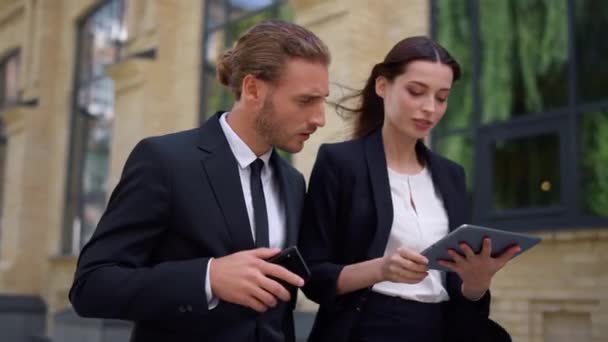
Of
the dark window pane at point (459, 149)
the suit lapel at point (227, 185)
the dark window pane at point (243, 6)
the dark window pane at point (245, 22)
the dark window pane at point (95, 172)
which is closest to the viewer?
the suit lapel at point (227, 185)

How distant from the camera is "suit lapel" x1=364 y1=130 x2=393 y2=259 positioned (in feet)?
8.00

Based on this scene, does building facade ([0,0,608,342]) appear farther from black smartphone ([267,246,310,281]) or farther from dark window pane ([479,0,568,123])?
black smartphone ([267,246,310,281])

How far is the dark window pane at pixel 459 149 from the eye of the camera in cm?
707

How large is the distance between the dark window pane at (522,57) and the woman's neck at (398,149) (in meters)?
4.21

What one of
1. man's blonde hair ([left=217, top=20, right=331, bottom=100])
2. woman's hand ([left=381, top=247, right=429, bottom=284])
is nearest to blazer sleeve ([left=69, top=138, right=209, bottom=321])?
man's blonde hair ([left=217, top=20, right=331, bottom=100])

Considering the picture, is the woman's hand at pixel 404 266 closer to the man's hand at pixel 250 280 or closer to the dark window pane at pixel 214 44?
the man's hand at pixel 250 280

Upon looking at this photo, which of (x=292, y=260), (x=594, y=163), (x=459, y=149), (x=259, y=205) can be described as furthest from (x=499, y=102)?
(x=292, y=260)

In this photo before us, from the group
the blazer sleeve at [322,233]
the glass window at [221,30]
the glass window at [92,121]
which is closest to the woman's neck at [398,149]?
the blazer sleeve at [322,233]

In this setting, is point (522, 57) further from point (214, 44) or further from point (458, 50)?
point (214, 44)

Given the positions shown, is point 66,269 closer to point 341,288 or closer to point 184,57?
point 184,57

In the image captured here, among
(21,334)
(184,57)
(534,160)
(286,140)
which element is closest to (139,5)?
(184,57)

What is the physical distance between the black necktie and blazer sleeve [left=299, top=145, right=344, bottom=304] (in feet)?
1.04

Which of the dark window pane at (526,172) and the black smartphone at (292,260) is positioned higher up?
the dark window pane at (526,172)

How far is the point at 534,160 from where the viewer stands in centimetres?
653
